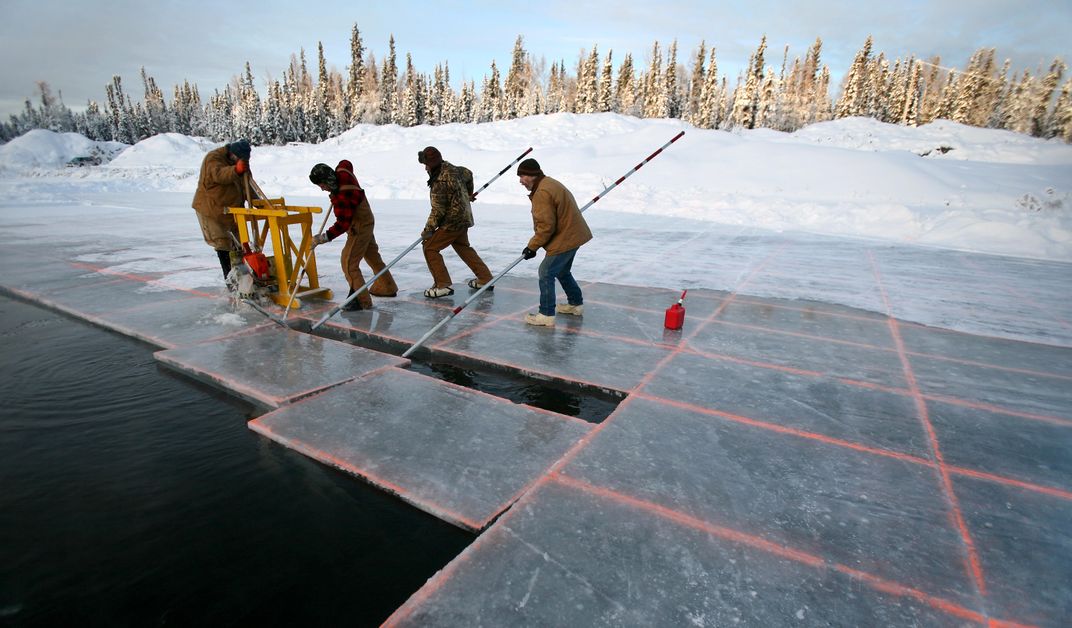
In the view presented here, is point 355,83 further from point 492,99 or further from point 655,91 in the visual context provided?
point 655,91

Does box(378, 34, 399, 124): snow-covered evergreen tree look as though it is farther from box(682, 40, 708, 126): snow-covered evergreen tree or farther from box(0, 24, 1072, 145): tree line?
box(682, 40, 708, 126): snow-covered evergreen tree

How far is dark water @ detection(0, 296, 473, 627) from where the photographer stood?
2.03m

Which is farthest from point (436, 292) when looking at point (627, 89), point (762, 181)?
point (627, 89)

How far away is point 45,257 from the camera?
338 inches

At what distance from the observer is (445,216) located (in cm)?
604

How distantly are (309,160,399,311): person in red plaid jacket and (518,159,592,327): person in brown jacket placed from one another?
1810 millimetres

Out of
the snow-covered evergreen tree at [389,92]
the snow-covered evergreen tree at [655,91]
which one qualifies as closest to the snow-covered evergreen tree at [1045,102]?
the snow-covered evergreen tree at [655,91]

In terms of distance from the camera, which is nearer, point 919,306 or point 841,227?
point 919,306

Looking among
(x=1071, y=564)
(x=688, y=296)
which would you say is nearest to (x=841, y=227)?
(x=688, y=296)

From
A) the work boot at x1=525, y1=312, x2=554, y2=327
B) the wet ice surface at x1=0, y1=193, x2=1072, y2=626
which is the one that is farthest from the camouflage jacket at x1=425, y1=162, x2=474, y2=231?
the work boot at x1=525, y1=312, x2=554, y2=327

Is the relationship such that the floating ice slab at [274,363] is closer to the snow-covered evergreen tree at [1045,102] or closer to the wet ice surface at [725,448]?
the wet ice surface at [725,448]

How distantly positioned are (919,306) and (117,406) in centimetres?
813

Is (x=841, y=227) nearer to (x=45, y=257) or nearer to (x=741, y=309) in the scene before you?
(x=741, y=309)

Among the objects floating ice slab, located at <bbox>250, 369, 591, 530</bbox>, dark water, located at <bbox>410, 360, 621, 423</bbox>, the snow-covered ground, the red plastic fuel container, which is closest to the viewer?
floating ice slab, located at <bbox>250, 369, 591, 530</bbox>
